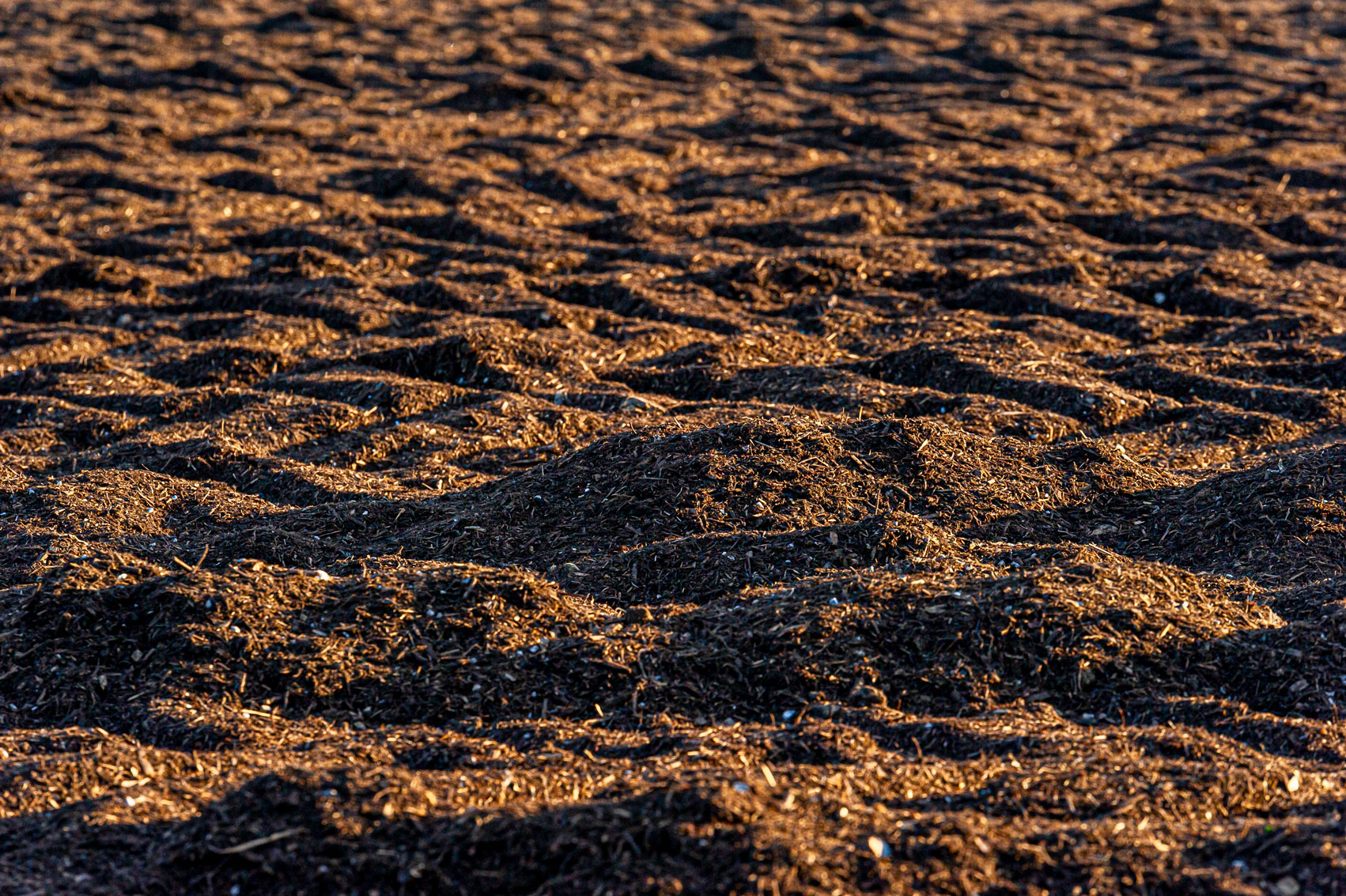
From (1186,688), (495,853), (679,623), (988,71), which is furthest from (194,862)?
(988,71)

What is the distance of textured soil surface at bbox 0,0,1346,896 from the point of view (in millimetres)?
2934

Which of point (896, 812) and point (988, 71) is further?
point (988, 71)

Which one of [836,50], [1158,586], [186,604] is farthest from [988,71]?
[186,604]

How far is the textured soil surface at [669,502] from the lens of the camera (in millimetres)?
2934

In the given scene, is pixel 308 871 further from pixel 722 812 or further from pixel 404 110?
pixel 404 110

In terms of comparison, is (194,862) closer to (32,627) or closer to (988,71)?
(32,627)

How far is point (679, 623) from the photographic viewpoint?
398 cm

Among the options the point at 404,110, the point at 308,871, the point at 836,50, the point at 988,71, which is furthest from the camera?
the point at 836,50

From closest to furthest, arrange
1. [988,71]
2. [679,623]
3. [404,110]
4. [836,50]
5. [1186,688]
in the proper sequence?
[1186,688] < [679,623] < [404,110] < [988,71] < [836,50]

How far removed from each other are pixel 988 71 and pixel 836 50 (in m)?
1.86

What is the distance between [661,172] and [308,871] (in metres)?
7.81

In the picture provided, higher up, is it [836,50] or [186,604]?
[836,50]

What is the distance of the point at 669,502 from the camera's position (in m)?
4.71

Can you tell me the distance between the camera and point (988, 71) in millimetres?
13156
